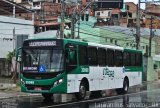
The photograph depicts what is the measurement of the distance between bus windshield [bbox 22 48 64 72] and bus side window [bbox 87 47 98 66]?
116 inches

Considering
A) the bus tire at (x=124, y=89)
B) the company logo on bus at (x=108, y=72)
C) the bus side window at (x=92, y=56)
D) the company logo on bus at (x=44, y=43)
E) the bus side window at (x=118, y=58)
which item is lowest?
the bus tire at (x=124, y=89)

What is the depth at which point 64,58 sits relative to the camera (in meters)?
19.7

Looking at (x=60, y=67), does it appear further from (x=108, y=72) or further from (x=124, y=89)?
(x=124, y=89)

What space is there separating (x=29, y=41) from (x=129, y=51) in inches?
391

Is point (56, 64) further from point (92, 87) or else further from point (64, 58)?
point (92, 87)

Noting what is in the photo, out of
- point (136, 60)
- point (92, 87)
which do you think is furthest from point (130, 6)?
point (92, 87)

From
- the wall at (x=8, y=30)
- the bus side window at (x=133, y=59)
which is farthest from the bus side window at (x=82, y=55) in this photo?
the wall at (x=8, y=30)

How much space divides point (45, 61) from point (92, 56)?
3859 millimetres

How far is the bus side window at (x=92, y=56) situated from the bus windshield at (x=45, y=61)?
9.65 ft

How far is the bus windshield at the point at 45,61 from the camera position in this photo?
771 inches

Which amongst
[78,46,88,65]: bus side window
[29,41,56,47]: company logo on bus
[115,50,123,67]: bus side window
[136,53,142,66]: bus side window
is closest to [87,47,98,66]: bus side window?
[78,46,88,65]: bus side window

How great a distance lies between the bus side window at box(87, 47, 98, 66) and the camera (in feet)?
73.5

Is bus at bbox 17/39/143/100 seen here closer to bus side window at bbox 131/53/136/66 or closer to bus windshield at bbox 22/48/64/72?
bus windshield at bbox 22/48/64/72

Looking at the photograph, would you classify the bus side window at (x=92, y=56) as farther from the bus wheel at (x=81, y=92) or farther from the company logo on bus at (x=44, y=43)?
the company logo on bus at (x=44, y=43)
